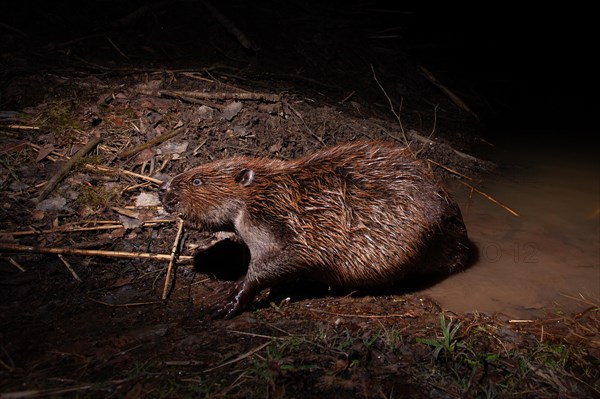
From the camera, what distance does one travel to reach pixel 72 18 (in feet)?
18.5

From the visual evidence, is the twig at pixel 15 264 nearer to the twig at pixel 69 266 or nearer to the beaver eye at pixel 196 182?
the twig at pixel 69 266

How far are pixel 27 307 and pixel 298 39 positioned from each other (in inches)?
174

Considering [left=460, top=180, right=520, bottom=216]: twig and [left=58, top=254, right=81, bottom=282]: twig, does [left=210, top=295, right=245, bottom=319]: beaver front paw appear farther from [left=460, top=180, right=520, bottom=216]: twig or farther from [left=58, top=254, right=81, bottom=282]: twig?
[left=460, top=180, right=520, bottom=216]: twig

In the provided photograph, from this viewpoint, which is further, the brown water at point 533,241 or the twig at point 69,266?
the brown water at point 533,241

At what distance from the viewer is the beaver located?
3043mm

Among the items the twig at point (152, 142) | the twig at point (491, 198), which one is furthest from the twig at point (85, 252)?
the twig at point (491, 198)

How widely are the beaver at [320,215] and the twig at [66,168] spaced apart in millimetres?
977

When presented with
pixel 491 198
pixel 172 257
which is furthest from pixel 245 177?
pixel 491 198

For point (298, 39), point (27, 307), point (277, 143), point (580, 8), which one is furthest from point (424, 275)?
point (580, 8)

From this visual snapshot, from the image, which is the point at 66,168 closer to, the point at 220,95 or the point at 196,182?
the point at 196,182

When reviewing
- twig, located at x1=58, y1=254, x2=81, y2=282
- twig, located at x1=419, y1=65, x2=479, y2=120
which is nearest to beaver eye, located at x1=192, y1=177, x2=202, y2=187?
twig, located at x1=58, y1=254, x2=81, y2=282

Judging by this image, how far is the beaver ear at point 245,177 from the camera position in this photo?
311 centimetres

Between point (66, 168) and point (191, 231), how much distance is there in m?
1.00

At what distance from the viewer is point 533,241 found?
12.9 ft
